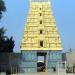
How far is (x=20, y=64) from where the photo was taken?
158 feet

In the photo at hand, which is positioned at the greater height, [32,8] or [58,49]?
[32,8]

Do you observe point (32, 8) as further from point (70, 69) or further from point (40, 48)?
point (70, 69)

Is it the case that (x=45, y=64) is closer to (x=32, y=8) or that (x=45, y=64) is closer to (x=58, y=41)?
(x=58, y=41)

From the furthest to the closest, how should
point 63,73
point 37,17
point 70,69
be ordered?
point 37,17 < point 70,69 < point 63,73

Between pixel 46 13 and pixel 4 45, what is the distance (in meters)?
6.53

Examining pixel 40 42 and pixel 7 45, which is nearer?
pixel 40 42

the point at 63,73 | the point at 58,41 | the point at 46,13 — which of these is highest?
the point at 46,13

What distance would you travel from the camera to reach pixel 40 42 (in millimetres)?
48625

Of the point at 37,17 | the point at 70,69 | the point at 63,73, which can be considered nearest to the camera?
the point at 63,73

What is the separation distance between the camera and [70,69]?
45688 millimetres

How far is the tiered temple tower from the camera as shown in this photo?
48344 millimetres

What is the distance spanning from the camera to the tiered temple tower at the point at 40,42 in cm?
4834

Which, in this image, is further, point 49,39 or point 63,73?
point 49,39

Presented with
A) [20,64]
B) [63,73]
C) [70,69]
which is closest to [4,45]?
[20,64]
